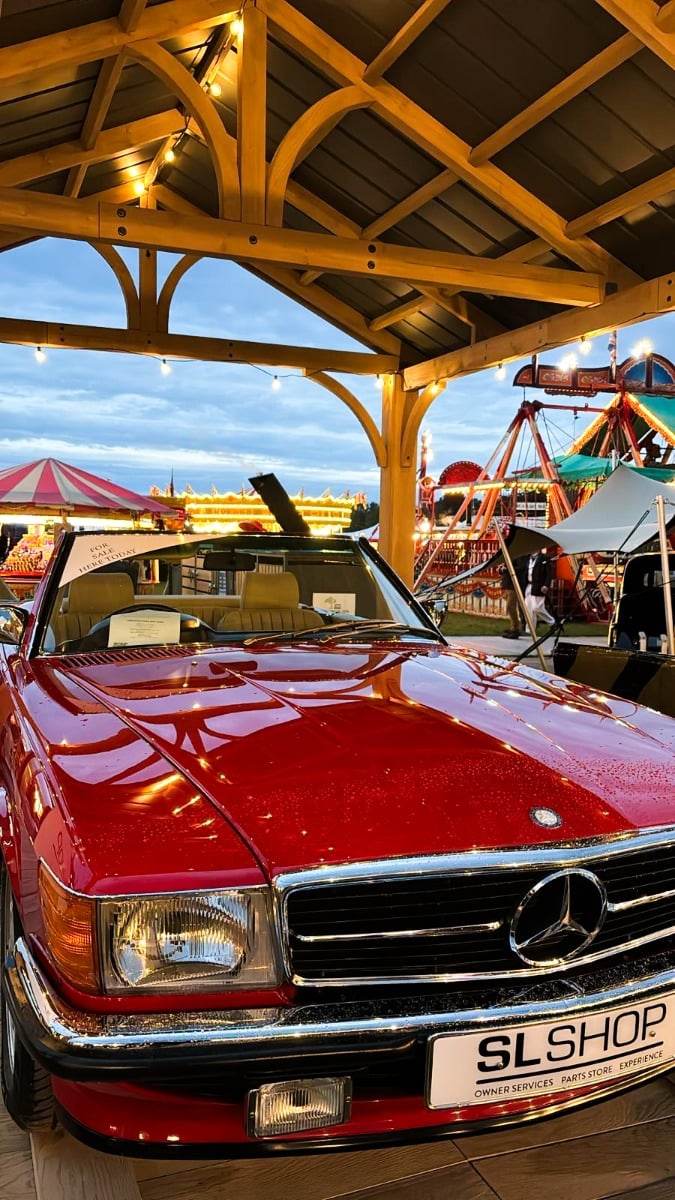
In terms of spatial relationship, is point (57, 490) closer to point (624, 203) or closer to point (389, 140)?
point (389, 140)

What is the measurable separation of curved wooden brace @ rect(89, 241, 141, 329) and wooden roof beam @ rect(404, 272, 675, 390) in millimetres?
4174

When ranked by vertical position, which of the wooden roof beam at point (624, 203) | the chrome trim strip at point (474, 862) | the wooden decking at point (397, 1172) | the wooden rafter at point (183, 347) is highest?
the wooden roof beam at point (624, 203)

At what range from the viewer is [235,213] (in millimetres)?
7328

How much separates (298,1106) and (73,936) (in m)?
0.48

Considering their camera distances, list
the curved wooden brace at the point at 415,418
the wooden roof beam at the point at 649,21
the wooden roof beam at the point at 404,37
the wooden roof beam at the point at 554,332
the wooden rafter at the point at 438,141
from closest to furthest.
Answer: the wooden roof beam at the point at 649,21 < the wooden roof beam at the point at 404,37 < the wooden rafter at the point at 438,141 < the wooden roof beam at the point at 554,332 < the curved wooden brace at the point at 415,418

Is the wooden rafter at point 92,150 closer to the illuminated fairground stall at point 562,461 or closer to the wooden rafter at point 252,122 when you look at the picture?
the wooden rafter at point 252,122

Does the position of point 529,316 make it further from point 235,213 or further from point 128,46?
point 128,46

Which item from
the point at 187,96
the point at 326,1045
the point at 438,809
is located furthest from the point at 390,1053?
the point at 187,96

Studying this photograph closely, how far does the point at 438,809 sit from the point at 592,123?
302 inches

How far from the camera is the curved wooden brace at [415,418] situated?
12906 mm

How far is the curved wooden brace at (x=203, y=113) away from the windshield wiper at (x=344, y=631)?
5.48 metres

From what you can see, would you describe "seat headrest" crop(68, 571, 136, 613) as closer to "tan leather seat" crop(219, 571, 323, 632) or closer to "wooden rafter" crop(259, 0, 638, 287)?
"tan leather seat" crop(219, 571, 323, 632)

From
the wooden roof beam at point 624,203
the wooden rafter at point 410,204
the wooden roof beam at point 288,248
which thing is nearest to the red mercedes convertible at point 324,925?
the wooden roof beam at point 288,248

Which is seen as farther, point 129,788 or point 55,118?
point 55,118
